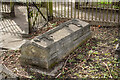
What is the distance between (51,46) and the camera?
515 centimetres

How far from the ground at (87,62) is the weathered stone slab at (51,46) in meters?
0.24

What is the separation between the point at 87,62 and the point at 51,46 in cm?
120

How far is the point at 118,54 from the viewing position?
5.85 m

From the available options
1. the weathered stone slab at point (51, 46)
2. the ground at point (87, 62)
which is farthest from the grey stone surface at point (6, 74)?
the weathered stone slab at point (51, 46)

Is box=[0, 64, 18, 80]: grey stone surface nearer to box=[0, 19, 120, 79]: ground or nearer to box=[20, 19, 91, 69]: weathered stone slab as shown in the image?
box=[0, 19, 120, 79]: ground

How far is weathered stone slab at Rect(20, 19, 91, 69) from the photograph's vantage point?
5.07 meters

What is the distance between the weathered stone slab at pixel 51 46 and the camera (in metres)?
5.07

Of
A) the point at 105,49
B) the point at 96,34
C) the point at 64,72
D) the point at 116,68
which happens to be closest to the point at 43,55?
the point at 64,72

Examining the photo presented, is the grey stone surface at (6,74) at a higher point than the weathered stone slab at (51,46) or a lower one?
lower

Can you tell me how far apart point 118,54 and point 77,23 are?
68.9 inches

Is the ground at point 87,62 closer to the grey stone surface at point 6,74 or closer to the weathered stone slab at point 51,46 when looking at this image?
the grey stone surface at point 6,74

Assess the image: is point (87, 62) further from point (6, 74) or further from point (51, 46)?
point (6, 74)

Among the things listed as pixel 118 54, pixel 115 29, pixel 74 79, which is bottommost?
pixel 74 79

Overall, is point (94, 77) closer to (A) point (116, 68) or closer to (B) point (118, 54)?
(A) point (116, 68)
